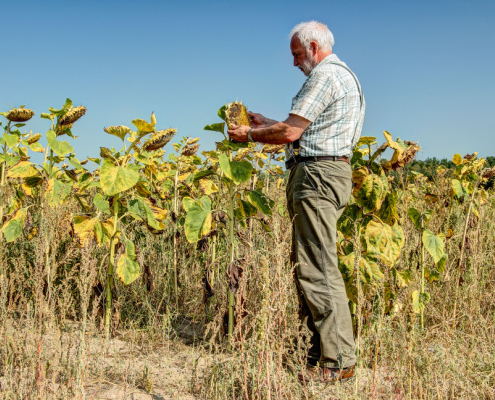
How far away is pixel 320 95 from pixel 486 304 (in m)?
2.57

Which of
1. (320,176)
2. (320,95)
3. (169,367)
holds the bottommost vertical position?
(169,367)

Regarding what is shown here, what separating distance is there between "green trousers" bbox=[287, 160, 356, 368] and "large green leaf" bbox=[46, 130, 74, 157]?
179 cm

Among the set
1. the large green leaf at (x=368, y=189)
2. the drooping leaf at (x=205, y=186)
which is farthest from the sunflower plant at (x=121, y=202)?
the large green leaf at (x=368, y=189)

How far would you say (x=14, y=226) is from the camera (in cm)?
333

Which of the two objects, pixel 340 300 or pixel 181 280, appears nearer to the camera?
pixel 340 300

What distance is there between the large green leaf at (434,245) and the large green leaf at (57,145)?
8.97 ft

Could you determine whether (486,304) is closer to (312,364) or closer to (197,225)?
(312,364)

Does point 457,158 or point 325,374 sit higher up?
point 457,158

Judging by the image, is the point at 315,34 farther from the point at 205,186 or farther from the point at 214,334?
the point at 214,334

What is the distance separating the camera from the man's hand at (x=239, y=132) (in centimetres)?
296

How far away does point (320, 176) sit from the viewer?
2.78 metres

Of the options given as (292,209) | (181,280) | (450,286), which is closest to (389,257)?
(292,209)

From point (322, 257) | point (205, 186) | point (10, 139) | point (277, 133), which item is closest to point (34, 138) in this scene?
point (10, 139)

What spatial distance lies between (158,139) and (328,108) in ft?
4.04
